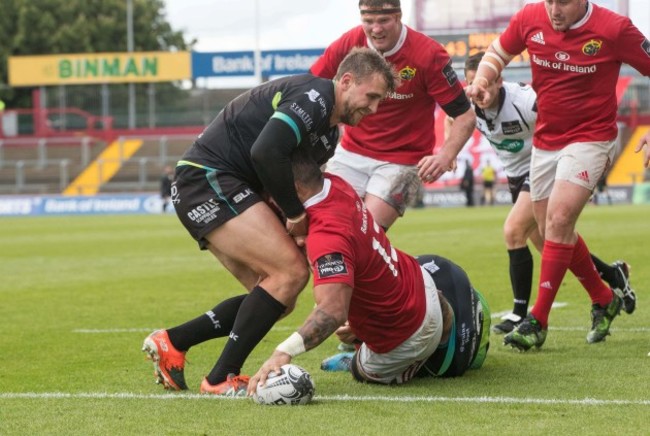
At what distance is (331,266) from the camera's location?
5.97 m

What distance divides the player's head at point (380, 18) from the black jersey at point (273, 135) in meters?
1.70

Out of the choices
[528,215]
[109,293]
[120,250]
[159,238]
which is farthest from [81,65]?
[528,215]

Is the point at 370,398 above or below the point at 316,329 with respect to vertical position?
below

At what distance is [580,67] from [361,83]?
2.50 metres

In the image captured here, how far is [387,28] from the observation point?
8227mm

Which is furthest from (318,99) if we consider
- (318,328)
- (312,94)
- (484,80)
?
(484,80)

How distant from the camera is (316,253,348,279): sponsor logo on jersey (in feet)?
19.5

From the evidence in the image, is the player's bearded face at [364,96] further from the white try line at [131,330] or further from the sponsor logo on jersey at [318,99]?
the white try line at [131,330]

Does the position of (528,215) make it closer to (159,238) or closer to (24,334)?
(24,334)

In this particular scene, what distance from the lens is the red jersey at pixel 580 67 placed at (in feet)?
26.8

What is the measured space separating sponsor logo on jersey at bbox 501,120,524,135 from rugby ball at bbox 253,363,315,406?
4.17 meters

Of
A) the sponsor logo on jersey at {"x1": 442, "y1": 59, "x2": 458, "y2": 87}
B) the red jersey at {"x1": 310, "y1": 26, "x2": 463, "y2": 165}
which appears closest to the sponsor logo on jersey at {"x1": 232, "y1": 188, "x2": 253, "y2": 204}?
the red jersey at {"x1": 310, "y1": 26, "x2": 463, "y2": 165}

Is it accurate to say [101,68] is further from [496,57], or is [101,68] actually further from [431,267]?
[431,267]

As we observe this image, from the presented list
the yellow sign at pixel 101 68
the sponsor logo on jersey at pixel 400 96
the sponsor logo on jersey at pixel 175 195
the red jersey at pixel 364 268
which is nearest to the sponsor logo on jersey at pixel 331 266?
the red jersey at pixel 364 268
